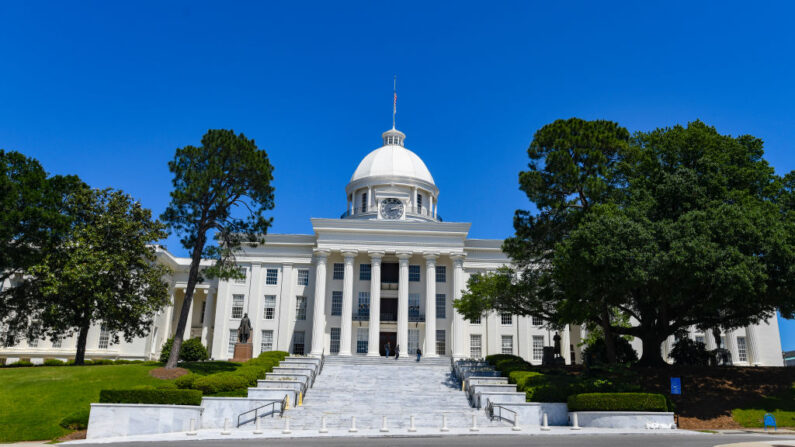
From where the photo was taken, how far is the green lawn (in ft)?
74.3

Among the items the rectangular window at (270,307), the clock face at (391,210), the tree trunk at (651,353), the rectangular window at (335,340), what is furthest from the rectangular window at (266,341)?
the tree trunk at (651,353)

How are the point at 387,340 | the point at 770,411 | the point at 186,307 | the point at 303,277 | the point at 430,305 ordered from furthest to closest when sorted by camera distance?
the point at 303,277, the point at 387,340, the point at 430,305, the point at 186,307, the point at 770,411

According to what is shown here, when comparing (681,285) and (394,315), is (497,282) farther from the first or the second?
(394,315)

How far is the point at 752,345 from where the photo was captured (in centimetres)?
5219

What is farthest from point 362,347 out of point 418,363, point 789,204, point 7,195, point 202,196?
point 789,204

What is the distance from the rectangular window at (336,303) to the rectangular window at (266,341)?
236 inches

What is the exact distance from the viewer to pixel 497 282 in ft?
108

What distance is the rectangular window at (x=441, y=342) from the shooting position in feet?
162

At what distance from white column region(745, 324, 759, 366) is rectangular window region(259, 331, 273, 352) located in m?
42.6

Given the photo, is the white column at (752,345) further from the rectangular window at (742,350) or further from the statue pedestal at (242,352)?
the statue pedestal at (242,352)

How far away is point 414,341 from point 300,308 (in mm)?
10720

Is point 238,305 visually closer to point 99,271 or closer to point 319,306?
point 319,306

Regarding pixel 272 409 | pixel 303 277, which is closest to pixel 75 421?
pixel 272 409

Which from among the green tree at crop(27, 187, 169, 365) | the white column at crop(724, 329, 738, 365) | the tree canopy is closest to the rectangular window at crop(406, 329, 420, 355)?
the tree canopy
